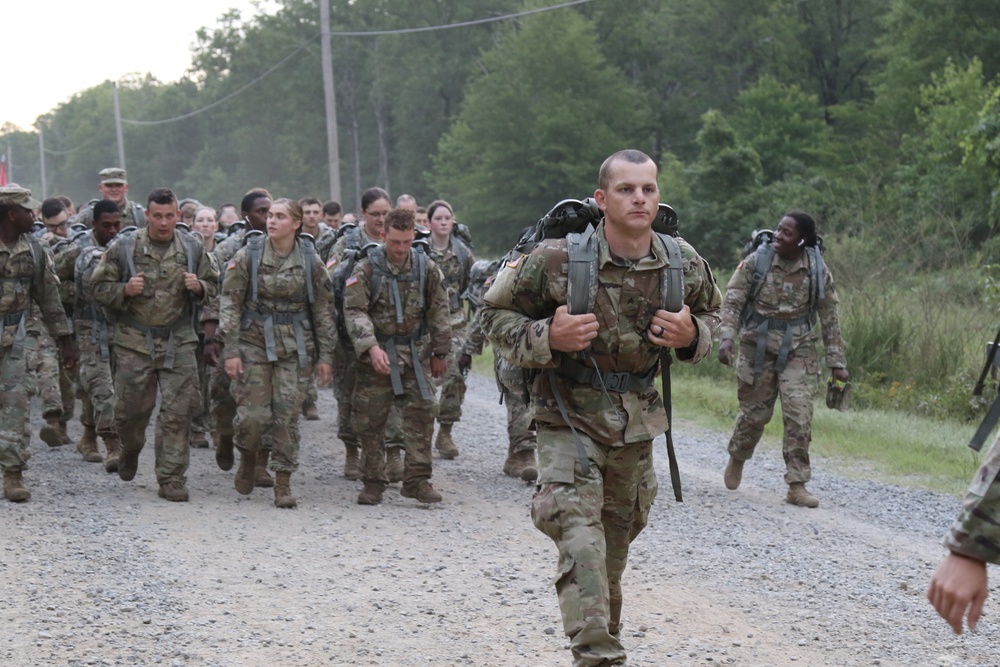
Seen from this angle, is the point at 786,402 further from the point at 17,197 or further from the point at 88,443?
the point at 88,443

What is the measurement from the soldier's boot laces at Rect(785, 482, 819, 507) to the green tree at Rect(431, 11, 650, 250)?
36.3 meters

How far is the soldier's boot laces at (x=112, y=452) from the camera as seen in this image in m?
10.6

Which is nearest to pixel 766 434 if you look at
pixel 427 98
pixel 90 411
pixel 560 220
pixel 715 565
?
pixel 715 565

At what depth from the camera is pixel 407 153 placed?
225ft

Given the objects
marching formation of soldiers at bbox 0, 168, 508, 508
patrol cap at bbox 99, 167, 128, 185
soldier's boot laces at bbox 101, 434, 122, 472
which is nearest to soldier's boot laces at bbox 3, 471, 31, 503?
marching formation of soldiers at bbox 0, 168, 508, 508

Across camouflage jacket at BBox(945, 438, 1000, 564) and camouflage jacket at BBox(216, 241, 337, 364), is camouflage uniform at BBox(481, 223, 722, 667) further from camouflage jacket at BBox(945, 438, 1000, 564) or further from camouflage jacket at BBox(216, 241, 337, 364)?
camouflage jacket at BBox(216, 241, 337, 364)

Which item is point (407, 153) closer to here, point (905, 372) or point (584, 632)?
point (905, 372)

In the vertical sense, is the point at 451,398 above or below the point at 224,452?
above

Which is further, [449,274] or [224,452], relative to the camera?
[449,274]

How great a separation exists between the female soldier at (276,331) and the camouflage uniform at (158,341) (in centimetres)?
47

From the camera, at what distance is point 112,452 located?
429 inches

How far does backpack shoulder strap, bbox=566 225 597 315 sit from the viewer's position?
5004mm

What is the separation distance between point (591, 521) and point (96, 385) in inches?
284

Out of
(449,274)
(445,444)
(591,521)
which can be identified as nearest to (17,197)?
(449,274)
